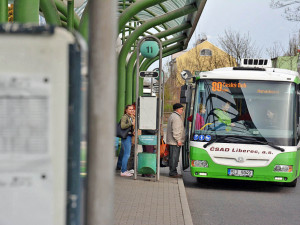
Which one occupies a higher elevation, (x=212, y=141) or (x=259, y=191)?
(x=212, y=141)

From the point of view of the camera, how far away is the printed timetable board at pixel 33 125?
10.3 feet

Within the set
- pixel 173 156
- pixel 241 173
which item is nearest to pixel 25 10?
pixel 241 173

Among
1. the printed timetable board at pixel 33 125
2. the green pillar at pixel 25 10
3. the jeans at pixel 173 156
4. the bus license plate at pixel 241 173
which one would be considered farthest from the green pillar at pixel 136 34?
the printed timetable board at pixel 33 125

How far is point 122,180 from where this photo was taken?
14016mm

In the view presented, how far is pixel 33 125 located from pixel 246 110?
1108 centimetres

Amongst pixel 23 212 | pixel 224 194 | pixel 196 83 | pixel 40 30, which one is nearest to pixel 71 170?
pixel 23 212

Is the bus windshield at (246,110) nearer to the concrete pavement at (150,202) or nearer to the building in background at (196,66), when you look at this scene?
the concrete pavement at (150,202)

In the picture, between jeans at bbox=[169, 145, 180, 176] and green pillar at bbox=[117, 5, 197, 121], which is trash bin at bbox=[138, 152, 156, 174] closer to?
jeans at bbox=[169, 145, 180, 176]

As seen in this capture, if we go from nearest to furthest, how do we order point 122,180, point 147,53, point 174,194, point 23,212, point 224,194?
point 23,212 → point 174,194 → point 224,194 → point 122,180 → point 147,53

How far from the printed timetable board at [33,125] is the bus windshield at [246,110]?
1068 centimetres

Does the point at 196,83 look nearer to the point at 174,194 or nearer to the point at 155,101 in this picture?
the point at 155,101

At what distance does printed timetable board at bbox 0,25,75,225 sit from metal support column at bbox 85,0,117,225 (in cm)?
17

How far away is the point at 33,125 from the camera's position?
3.14 metres

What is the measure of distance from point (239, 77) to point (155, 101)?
1.96 m
